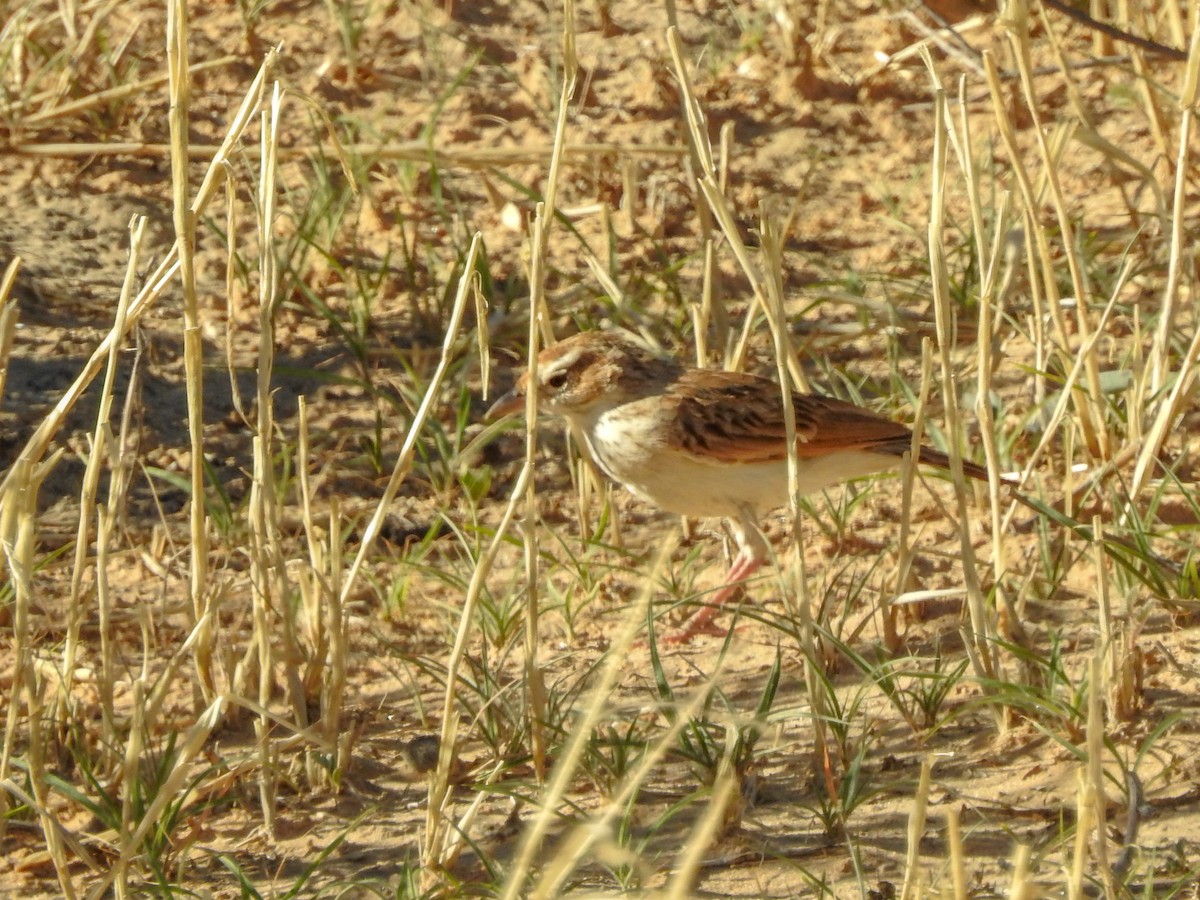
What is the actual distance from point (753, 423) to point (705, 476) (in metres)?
0.24

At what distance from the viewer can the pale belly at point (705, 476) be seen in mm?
5344

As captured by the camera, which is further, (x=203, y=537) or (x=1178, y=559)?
(x=1178, y=559)

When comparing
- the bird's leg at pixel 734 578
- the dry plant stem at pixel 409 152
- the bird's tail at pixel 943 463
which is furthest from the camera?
the dry plant stem at pixel 409 152

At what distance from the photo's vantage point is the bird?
5336mm

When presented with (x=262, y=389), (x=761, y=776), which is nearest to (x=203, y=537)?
(x=262, y=389)

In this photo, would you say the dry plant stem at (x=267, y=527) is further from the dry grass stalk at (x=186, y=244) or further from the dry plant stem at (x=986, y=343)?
the dry plant stem at (x=986, y=343)

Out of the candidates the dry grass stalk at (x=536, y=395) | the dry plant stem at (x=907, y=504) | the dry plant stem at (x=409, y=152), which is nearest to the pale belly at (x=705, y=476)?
the dry plant stem at (x=907, y=504)

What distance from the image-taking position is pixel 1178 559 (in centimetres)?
498

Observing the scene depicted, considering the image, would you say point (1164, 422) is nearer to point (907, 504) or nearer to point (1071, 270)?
point (1071, 270)

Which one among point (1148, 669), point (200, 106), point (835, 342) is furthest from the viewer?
point (200, 106)

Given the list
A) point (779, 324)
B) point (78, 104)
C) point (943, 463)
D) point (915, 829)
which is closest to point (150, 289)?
point (779, 324)

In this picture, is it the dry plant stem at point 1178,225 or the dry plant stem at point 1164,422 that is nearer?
the dry plant stem at point 1178,225

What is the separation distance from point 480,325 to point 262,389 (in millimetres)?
513

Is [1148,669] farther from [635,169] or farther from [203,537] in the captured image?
[635,169]
